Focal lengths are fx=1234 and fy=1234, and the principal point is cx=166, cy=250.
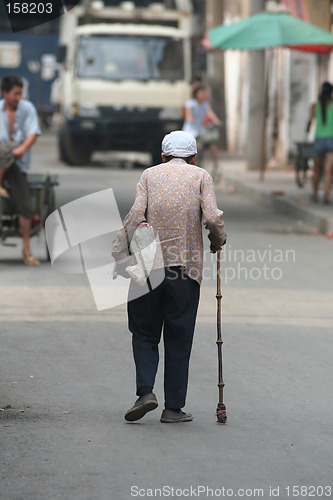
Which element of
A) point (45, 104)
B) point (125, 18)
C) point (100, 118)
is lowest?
point (45, 104)

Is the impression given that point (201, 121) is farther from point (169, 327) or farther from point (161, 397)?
point (169, 327)

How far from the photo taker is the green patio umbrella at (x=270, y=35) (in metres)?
20.1

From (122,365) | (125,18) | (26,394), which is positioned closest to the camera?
(26,394)

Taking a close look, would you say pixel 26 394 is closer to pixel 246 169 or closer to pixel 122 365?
pixel 122 365

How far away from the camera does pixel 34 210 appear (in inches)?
489

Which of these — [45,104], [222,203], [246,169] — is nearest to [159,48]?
[246,169]

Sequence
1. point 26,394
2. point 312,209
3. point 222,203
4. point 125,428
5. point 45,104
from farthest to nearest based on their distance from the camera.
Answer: point 45,104 < point 222,203 < point 312,209 < point 26,394 < point 125,428

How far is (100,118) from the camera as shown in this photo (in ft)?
85.9

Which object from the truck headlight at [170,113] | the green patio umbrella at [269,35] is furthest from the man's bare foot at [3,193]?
the truck headlight at [170,113]

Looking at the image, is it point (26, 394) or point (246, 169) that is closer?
point (26, 394)

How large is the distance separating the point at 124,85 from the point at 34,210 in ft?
47.1

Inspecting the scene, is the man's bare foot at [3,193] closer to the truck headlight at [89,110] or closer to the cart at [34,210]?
the cart at [34,210]

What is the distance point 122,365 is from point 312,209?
Result: 32.9 feet

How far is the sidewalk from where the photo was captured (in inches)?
666
